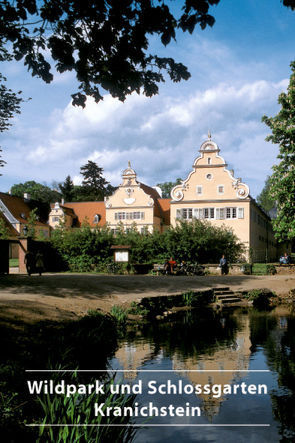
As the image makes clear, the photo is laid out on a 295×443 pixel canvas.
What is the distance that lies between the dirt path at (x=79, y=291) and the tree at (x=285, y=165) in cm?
369

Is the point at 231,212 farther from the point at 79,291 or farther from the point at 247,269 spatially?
the point at 79,291

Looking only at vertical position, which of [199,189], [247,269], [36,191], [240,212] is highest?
[36,191]

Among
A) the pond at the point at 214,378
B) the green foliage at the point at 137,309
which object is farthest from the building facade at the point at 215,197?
the pond at the point at 214,378

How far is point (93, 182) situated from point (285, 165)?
57.5 meters

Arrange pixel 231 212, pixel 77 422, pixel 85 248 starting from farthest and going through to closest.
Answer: pixel 231 212
pixel 85 248
pixel 77 422

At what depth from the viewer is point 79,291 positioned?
19047 mm

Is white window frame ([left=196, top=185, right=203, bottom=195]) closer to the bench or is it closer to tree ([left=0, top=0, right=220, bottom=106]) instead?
the bench

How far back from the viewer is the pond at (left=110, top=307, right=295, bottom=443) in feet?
22.8

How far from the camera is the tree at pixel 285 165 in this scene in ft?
90.7

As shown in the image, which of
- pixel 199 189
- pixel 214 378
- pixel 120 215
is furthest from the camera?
pixel 120 215

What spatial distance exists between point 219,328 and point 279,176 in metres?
15.9

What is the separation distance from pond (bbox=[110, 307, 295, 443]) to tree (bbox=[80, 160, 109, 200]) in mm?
66567

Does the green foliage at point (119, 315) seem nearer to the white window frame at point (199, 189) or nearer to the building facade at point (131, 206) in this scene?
the white window frame at point (199, 189)

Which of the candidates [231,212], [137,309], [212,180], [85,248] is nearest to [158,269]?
[85,248]
